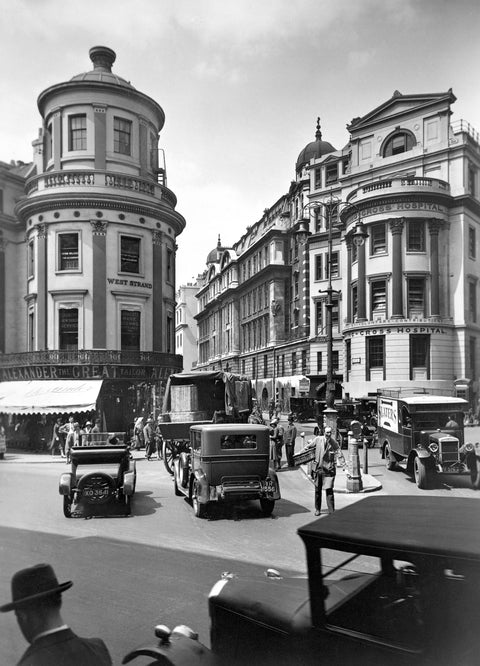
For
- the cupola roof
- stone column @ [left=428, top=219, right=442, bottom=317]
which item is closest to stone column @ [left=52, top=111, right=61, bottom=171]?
the cupola roof

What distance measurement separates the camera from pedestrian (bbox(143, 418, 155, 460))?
2105 cm

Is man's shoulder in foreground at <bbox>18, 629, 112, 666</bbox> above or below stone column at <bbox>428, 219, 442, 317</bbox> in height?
below

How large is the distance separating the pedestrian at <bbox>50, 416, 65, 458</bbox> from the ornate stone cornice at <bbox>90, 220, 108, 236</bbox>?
813 cm

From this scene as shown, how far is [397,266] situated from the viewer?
2602cm

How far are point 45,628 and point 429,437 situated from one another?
13.5 m

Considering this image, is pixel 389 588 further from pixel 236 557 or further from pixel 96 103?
pixel 96 103

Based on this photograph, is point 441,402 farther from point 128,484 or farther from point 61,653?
point 61,653

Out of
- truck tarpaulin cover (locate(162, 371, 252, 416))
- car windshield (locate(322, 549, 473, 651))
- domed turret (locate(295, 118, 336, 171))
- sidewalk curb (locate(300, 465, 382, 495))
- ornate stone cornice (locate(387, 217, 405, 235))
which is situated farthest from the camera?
ornate stone cornice (locate(387, 217, 405, 235))

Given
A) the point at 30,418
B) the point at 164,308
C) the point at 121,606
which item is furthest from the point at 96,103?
the point at 30,418

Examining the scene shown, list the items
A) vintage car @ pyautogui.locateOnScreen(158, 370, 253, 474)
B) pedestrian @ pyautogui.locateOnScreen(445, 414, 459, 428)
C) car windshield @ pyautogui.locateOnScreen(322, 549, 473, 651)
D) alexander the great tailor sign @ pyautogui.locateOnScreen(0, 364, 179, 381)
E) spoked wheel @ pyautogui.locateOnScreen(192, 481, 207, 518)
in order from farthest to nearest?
1. alexander the great tailor sign @ pyautogui.locateOnScreen(0, 364, 179, 381)
2. vintage car @ pyautogui.locateOnScreen(158, 370, 253, 474)
3. pedestrian @ pyautogui.locateOnScreen(445, 414, 459, 428)
4. spoked wheel @ pyautogui.locateOnScreen(192, 481, 207, 518)
5. car windshield @ pyautogui.locateOnScreen(322, 549, 473, 651)

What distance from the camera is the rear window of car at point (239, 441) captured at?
10633mm

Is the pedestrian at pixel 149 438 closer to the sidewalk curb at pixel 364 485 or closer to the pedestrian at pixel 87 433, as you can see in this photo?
the pedestrian at pixel 87 433

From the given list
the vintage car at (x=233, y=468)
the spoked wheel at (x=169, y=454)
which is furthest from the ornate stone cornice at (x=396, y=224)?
the vintage car at (x=233, y=468)

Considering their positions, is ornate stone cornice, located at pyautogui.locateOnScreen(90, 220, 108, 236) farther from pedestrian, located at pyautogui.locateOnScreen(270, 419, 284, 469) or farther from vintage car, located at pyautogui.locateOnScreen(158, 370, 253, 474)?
pedestrian, located at pyautogui.locateOnScreen(270, 419, 284, 469)
